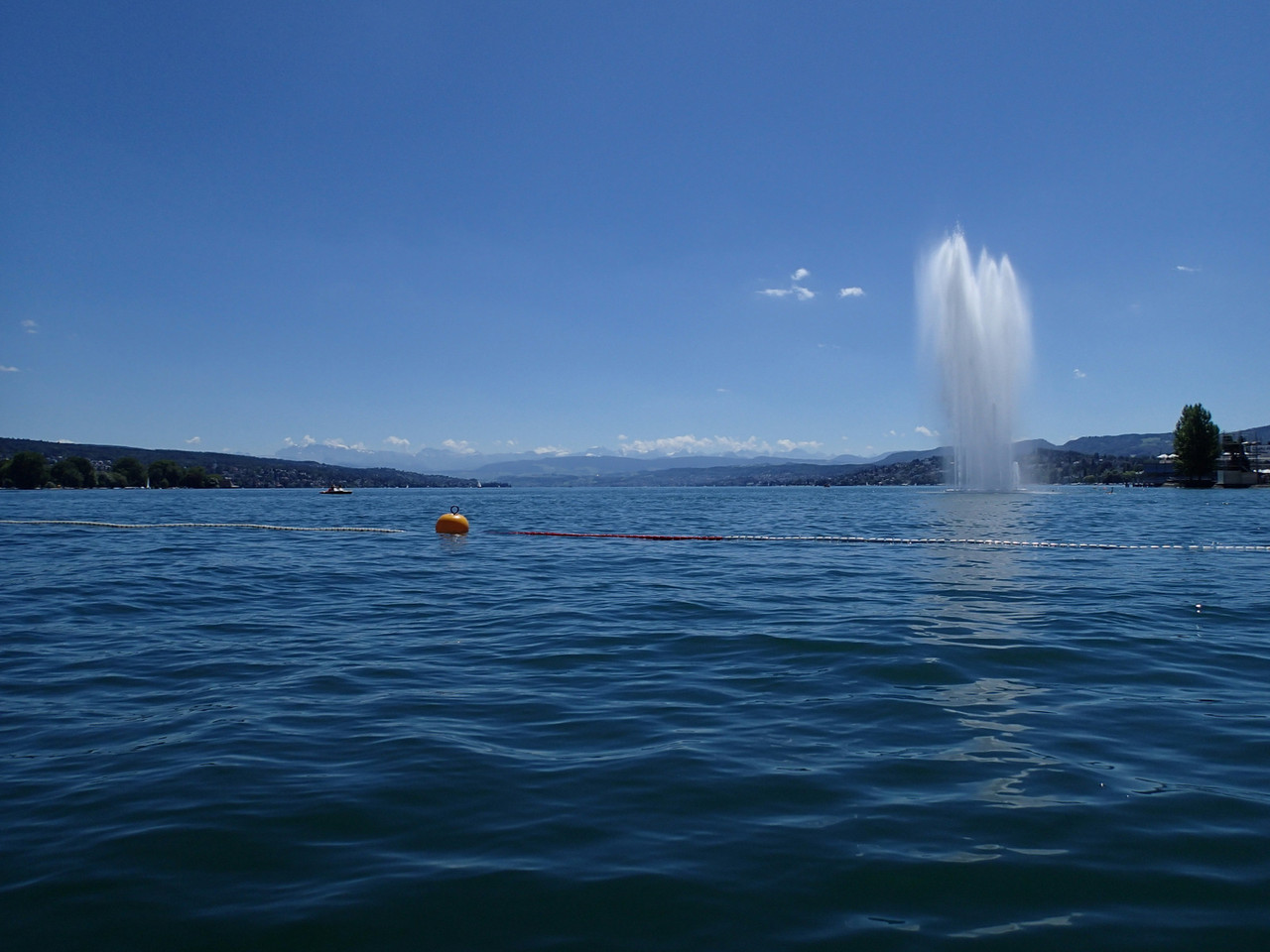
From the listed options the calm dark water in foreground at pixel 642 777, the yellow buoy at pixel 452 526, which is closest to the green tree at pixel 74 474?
the yellow buoy at pixel 452 526

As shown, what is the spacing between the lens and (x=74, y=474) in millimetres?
183625

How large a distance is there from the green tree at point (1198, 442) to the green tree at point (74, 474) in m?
217

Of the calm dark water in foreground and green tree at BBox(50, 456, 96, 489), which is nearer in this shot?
the calm dark water in foreground

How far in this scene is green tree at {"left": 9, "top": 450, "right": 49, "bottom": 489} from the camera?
173m

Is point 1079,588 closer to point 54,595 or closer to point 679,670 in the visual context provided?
point 679,670

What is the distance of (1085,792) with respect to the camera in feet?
19.5

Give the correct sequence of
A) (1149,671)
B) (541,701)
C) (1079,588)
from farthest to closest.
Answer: (1079,588), (1149,671), (541,701)

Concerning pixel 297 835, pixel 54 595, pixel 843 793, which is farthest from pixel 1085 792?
pixel 54 595

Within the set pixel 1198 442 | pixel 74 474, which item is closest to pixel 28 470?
pixel 74 474

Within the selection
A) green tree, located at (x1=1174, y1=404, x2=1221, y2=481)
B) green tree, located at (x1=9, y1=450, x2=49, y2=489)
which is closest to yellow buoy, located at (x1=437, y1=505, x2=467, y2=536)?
green tree, located at (x1=1174, y1=404, x2=1221, y2=481)

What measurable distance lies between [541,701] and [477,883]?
3903 mm

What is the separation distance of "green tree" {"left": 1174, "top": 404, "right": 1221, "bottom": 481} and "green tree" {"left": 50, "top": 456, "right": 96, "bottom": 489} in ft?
712

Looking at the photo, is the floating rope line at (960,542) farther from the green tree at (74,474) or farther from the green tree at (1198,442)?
the green tree at (74,474)

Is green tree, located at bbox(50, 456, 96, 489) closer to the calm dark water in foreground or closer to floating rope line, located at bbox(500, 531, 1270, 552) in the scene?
floating rope line, located at bbox(500, 531, 1270, 552)
